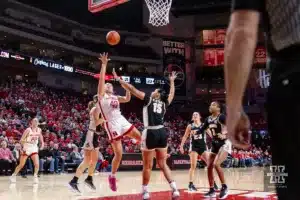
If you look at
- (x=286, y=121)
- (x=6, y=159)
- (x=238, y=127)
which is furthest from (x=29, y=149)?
(x=286, y=121)

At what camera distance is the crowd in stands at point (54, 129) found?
16.3 meters

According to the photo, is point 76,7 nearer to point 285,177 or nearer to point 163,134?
point 163,134

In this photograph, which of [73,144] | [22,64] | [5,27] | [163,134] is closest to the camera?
[163,134]

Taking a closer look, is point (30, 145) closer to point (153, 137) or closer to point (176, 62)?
point (153, 137)

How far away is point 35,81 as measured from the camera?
31.9 metres

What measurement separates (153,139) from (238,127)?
17.7ft

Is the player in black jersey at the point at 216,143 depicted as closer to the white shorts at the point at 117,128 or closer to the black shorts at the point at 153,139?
the black shorts at the point at 153,139

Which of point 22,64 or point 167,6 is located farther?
point 22,64

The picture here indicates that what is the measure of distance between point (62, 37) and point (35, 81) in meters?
4.87

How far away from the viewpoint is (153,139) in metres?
6.84

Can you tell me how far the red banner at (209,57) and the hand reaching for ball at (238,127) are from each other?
4456cm

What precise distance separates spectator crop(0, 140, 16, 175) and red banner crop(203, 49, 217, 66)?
110 ft

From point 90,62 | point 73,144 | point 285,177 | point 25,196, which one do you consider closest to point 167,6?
point 73,144

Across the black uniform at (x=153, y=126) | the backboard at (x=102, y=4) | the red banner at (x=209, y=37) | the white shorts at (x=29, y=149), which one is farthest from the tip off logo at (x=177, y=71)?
the black uniform at (x=153, y=126)
